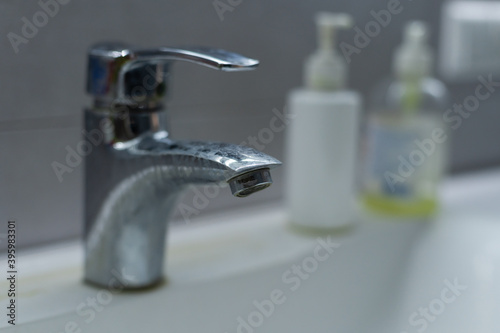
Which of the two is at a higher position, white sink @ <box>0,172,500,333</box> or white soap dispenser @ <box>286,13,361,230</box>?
white soap dispenser @ <box>286,13,361,230</box>

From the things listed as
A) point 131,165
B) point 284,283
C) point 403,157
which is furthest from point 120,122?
point 403,157

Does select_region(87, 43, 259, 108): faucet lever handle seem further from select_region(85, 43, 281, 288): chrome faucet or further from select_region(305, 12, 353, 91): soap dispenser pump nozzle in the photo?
select_region(305, 12, 353, 91): soap dispenser pump nozzle

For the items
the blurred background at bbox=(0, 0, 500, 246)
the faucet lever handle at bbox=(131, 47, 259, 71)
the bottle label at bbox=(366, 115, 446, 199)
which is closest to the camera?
the faucet lever handle at bbox=(131, 47, 259, 71)

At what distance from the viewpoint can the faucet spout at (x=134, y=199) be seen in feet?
1.21

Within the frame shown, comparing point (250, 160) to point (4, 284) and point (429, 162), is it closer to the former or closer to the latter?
point (4, 284)

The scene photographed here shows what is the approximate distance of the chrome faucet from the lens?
0.37 m

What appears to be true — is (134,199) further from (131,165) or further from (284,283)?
(284,283)

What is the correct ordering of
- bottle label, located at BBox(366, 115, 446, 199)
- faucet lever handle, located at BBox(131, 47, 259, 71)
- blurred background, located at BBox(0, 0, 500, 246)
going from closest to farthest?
faucet lever handle, located at BBox(131, 47, 259, 71)
blurred background, located at BBox(0, 0, 500, 246)
bottle label, located at BBox(366, 115, 446, 199)

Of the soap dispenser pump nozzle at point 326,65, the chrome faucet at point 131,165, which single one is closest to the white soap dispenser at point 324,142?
the soap dispenser pump nozzle at point 326,65

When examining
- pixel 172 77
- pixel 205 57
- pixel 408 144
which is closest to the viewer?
pixel 205 57

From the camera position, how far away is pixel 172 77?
1.49 feet

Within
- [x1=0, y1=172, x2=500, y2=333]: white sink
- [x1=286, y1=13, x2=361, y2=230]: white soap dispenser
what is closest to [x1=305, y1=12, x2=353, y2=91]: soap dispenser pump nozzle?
[x1=286, y1=13, x2=361, y2=230]: white soap dispenser

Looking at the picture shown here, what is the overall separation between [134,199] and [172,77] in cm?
10

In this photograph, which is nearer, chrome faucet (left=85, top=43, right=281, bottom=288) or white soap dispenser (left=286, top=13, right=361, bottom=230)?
chrome faucet (left=85, top=43, right=281, bottom=288)
